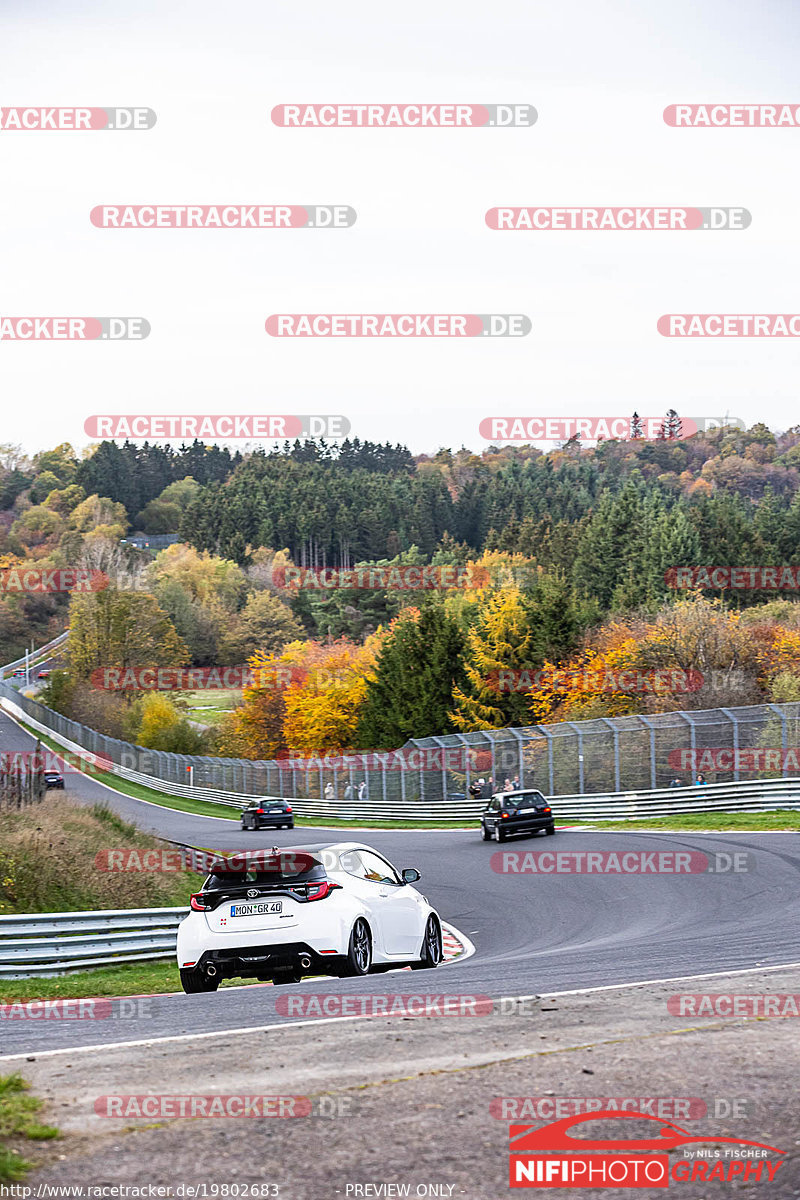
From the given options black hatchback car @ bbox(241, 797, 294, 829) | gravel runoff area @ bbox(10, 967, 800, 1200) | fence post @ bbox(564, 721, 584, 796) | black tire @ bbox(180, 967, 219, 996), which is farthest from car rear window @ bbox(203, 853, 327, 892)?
black hatchback car @ bbox(241, 797, 294, 829)

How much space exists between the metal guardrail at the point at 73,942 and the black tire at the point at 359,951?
3892 mm

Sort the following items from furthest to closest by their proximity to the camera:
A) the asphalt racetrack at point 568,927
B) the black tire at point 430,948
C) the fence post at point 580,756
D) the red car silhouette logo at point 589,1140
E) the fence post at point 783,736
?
the fence post at point 580,756
the fence post at point 783,736
the black tire at point 430,948
the asphalt racetrack at point 568,927
the red car silhouette logo at point 589,1140

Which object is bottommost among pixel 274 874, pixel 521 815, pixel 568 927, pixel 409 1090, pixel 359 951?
pixel 521 815

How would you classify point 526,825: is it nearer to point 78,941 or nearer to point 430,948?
point 430,948

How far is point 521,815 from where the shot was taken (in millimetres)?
33125

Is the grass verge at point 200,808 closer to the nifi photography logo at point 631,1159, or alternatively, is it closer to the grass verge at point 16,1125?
the grass verge at point 16,1125

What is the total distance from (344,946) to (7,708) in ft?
353

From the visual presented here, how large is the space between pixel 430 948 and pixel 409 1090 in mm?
7616

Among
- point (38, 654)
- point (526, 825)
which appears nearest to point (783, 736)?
point (526, 825)

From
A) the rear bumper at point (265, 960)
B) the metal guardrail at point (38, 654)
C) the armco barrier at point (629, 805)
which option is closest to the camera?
the rear bumper at point (265, 960)

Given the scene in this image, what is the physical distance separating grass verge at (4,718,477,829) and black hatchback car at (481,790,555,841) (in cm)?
982

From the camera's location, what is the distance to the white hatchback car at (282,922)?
38.3 feet

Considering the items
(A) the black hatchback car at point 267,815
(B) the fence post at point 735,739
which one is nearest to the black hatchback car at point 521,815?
(B) the fence post at point 735,739

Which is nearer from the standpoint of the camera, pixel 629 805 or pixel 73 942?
pixel 73 942
